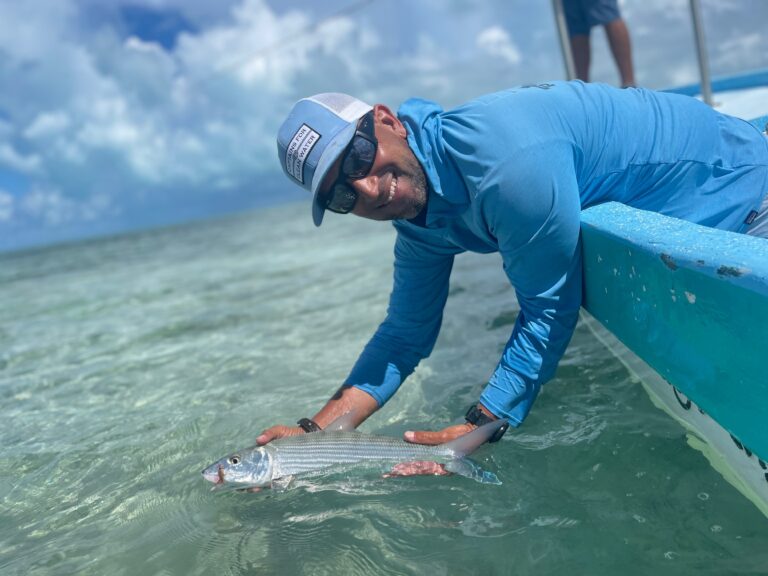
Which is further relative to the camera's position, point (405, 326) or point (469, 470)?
point (405, 326)

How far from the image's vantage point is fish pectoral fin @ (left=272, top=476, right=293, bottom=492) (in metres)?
2.84

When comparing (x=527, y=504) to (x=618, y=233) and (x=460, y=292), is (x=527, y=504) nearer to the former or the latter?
(x=618, y=233)

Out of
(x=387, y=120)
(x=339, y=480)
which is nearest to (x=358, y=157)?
(x=387, y=120)

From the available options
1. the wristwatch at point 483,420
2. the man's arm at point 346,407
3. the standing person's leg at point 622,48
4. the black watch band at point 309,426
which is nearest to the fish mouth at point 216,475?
the man's arm at point 346,407

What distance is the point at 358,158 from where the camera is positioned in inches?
95.2

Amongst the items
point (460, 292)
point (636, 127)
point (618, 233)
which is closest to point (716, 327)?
point (618, 233)

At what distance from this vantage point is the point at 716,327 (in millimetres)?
1793

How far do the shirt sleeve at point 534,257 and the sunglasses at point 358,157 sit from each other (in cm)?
45

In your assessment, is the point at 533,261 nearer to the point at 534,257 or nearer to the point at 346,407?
the point at 534,257

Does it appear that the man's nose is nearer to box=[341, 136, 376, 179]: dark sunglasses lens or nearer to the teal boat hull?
box=[341, 136, 376, 179]: dark sunglasses lens

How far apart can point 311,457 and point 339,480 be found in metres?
0.21

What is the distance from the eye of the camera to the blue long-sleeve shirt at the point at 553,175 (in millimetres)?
2311

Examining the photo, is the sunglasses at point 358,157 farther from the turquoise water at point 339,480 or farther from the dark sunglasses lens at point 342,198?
the turquoise water at point 339,480

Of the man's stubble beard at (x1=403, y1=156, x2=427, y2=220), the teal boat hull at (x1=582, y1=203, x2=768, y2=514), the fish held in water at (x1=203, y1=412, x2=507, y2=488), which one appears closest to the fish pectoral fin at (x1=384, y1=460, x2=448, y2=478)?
the fish held in water at (x1=203, y1=412, x2=507, y2=488)
